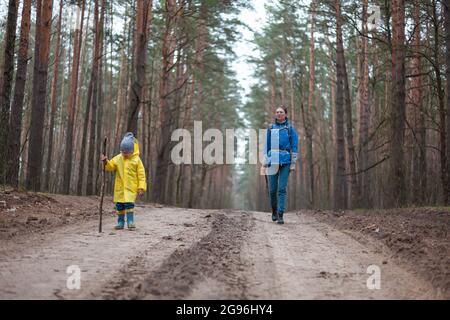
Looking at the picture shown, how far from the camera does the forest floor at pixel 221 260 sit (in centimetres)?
318

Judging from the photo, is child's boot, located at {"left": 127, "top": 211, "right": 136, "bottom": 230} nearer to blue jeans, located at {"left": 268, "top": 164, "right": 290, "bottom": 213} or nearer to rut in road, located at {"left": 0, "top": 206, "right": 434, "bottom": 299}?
rut in road, located at {"left": 0, "top": 206, "right": 434, "bottom": 299}

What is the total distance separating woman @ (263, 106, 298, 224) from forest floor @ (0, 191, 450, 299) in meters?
1.03

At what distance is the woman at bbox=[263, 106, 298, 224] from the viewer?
7883 mm

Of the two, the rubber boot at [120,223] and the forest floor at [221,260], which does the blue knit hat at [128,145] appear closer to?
the rubber boot at [120,223]

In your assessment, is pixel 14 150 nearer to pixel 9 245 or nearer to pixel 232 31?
pixel 9 245

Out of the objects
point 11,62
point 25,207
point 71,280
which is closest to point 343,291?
point 71,280

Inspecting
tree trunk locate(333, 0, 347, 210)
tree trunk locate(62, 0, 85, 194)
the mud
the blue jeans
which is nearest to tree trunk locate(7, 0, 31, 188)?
the blue jeans

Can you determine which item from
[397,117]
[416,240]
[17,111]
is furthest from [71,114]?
[416,240]

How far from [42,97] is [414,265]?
10.7 metres

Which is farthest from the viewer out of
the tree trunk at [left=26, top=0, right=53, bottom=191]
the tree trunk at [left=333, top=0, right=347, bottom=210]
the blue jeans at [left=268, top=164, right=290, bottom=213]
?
the tree trunk at [left=333, top=0, right=347, bottom=210]

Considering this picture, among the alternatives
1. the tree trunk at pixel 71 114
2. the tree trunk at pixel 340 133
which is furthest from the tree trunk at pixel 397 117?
the tree trunk at pixel 71 114

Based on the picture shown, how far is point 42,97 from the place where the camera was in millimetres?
11836

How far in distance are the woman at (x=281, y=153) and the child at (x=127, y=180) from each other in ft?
8.29
